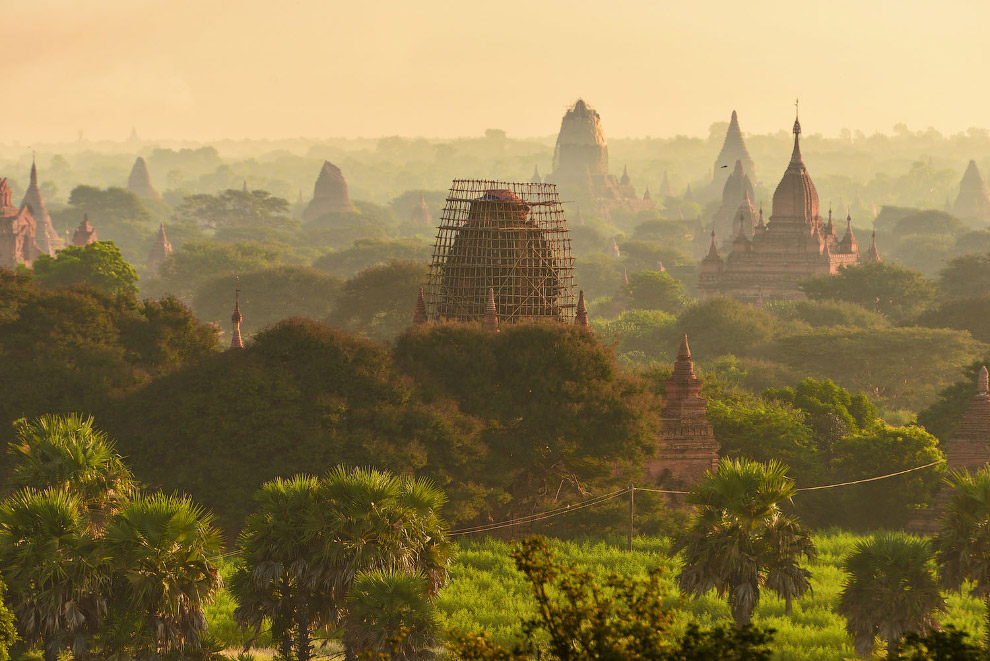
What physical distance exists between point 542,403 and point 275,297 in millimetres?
62405

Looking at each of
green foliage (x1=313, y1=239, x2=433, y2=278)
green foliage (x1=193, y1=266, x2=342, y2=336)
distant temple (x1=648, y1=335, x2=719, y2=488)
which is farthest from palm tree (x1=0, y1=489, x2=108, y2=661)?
green foliage (x1=313, y1=239, x2=433, y2=278)

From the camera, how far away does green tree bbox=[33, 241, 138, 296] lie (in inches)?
3307

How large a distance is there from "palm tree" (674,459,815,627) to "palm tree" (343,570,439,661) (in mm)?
6867

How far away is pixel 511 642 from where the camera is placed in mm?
35062

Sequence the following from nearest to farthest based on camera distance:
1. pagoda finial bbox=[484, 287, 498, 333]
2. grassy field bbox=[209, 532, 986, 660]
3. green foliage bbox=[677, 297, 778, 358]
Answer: grassy field bbox=[209, 532, 986, 660]
pagoda finial bbox=[484, 287, 498, 333]
green foliage bbox=[677, 297, 778, 358]

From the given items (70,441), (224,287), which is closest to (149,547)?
(70,441)

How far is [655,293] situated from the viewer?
117375 millimetres

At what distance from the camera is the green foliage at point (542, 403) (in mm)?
46031

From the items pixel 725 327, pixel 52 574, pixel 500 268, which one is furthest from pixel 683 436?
pixel 725 327

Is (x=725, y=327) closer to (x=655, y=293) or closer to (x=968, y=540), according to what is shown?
(x=655, y=293)

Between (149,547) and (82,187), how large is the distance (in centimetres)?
17692

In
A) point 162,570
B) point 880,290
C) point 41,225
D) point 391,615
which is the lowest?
Result: point 391,615

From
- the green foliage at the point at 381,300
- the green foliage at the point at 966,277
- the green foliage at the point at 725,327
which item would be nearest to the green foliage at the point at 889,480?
the green foliage at the point at 725,327

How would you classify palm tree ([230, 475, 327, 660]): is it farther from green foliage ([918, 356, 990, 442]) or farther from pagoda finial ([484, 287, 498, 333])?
green foliage ([918, 356, 990, 442])
